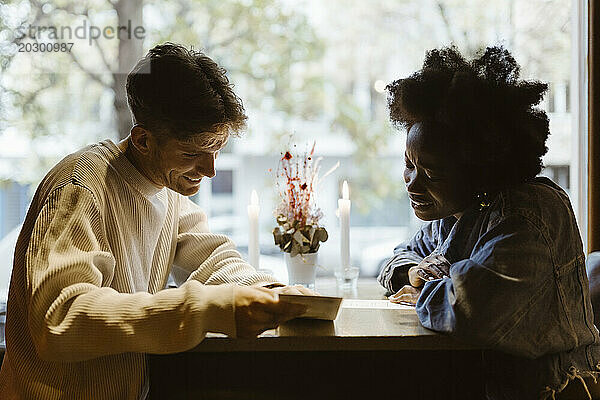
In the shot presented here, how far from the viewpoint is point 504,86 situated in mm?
1396

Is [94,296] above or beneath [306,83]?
beneath

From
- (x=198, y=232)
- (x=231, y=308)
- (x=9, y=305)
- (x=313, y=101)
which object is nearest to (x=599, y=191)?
(x=313, y=101)

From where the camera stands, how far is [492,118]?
137 centimetres

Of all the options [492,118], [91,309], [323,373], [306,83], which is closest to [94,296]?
[91,309]

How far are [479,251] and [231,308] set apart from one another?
529mm

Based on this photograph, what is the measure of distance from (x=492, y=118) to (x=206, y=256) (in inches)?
32.8

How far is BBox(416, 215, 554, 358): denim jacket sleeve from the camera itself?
1241 mm

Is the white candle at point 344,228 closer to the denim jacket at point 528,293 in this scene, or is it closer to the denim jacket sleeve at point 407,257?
the denim jacket sleeve at point 407,257

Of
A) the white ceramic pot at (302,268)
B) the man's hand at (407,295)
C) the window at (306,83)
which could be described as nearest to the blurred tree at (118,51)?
the window at (306,83)

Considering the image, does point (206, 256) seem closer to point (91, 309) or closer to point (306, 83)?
point (91, 309)

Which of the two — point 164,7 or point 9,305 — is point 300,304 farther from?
point 164,7

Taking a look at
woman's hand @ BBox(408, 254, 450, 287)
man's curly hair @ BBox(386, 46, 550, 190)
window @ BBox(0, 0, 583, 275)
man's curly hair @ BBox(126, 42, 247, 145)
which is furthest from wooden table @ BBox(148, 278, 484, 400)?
window @ BBox(0, 0, 583, 275)

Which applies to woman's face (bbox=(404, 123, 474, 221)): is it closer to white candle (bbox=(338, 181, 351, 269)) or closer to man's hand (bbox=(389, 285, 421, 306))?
man's hand (bbox=(389, 285, 421, 306))

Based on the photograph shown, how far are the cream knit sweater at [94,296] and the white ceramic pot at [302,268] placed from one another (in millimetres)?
316
